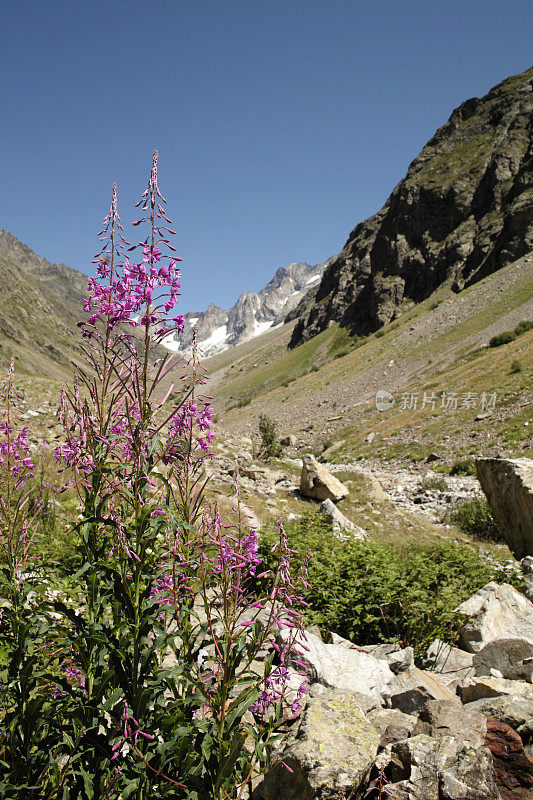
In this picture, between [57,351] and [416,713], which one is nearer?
[416,713]

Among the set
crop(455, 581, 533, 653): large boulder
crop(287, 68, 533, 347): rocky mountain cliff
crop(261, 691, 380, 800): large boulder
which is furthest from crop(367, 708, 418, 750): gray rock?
crop(287, 68, 533, 347): rocky mountain cliff

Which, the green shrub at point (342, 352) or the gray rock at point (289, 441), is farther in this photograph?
the green shrub at point (342, 352)

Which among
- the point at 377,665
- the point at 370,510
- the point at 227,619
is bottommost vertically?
the point at 370,510

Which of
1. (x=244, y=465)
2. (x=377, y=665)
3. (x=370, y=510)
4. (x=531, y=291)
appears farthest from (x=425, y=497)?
(x=531, y=291)

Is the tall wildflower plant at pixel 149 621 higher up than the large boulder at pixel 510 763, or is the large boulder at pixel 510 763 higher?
the tall wildflower plant at pixel 149 621

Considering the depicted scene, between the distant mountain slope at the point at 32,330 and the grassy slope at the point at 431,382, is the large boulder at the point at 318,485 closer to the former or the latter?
the grassy slope at the point at 431,382

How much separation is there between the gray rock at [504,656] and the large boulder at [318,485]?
12317 mm

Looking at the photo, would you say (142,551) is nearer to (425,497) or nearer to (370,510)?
(370,510)

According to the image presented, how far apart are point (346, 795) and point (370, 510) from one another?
15176 mm

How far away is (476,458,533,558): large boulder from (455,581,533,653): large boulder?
474cm

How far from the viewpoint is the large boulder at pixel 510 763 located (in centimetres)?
310

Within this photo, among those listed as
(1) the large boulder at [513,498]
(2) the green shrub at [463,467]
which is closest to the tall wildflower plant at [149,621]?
(1) the large boulder at [513,498]

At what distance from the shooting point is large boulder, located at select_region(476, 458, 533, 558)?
11219 mm

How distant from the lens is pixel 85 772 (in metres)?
2.80
